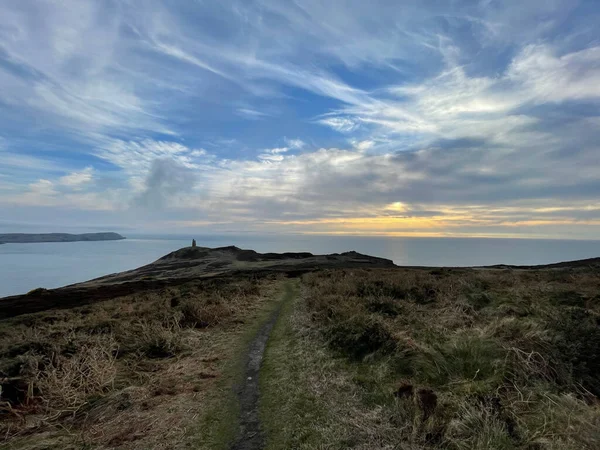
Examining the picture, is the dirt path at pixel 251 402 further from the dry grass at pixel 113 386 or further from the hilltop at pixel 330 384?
the dry grass at pixel 113 386

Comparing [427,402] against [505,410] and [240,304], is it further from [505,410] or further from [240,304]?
[240,304]

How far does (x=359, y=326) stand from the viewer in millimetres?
10930

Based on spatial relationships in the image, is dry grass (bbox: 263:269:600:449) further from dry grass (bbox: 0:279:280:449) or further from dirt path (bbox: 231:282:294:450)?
dry grass (bbox: 0:279:280:449)

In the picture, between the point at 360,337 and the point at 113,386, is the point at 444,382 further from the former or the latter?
the point at 113,386

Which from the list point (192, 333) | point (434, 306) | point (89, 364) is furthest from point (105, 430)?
point (434, 306)

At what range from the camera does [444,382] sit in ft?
22.8

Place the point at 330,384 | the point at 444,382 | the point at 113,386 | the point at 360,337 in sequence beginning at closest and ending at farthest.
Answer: the point at 444,382 → the point at 330,384 → the point at 113,386 → the point at 360,337

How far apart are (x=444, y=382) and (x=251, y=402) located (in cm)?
417

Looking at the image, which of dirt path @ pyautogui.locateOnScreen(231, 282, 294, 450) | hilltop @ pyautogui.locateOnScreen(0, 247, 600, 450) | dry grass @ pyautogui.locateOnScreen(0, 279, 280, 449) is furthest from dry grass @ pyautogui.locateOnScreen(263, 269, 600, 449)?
dry grass @ pyautogui.locateOnScreen(0, 279, 280, 449)

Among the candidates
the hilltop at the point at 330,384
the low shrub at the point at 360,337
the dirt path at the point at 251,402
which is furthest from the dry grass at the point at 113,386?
the low shrub at the point at 360,337

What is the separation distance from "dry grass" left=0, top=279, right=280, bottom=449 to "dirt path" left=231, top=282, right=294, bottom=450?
0.67m

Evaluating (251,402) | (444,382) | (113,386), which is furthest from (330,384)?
(113,386)

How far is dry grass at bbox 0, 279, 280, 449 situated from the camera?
20.1ft

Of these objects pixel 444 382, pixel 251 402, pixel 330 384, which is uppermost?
pixel 444 382
